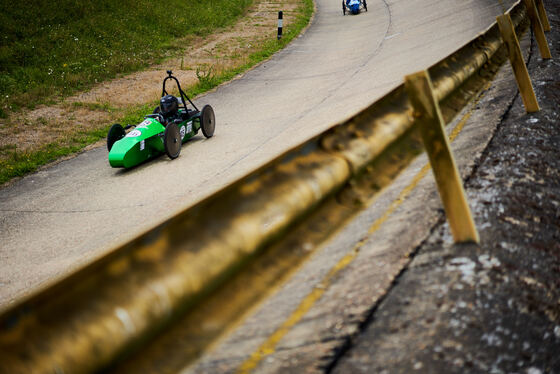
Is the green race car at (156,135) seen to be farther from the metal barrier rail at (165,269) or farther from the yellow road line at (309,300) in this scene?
the metal barrier rail at (165,269)

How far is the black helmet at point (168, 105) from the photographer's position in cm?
1131

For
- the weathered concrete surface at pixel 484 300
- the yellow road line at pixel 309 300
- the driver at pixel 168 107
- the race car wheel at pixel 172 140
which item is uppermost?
the driver at pixel 168 107

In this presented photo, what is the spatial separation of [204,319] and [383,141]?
4.99 ft

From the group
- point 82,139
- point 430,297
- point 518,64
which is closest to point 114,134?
point 82,139

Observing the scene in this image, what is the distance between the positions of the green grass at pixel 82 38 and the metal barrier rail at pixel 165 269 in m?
16.9

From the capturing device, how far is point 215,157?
10.7m

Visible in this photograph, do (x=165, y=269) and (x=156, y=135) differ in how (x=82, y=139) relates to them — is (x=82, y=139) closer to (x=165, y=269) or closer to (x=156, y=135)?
(x=156, y=135)

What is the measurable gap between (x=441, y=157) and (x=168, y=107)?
9017 mm

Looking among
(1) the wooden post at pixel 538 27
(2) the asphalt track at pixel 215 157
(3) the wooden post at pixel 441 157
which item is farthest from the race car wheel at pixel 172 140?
(3) the wooden post at pixel 441 157

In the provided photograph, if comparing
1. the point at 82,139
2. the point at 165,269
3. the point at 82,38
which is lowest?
the point at 165,269

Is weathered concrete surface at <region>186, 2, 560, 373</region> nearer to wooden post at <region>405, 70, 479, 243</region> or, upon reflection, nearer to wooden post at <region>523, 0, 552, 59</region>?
wooden post at <region>405, 70, 479, 243</region>

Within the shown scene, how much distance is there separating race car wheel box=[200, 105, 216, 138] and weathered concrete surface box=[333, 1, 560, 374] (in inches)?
348

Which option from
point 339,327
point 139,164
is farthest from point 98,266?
point 139,164

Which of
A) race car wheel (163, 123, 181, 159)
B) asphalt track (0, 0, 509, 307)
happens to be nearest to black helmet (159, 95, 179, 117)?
race car wheel (163, 123, 181, 159)
